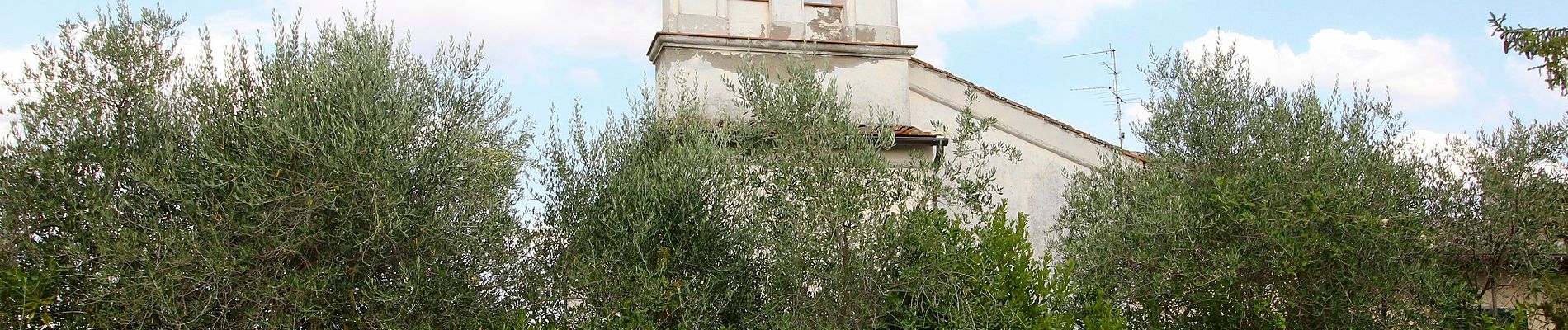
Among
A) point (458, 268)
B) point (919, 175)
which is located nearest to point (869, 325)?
point (919, 175)

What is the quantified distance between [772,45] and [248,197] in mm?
6003

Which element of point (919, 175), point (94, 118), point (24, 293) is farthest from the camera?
point (919, 175)

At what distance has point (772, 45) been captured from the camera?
12430mm

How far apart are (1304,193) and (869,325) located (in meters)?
3.82

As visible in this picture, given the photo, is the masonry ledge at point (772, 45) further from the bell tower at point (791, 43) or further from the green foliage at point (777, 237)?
the green foliage at point (777, 237)

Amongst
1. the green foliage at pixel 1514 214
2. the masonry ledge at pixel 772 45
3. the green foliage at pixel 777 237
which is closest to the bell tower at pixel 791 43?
the masonry ledge at pixel 772 45

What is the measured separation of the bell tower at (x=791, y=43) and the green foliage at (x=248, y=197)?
3.84m

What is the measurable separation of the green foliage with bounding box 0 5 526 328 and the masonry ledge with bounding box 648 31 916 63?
3812 mm

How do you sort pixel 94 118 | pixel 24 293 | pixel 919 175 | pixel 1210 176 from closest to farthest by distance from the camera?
pixel 24 293 → pixel 94 118 → pixel 919 175 → pixel 1210 176

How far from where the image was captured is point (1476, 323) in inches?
380

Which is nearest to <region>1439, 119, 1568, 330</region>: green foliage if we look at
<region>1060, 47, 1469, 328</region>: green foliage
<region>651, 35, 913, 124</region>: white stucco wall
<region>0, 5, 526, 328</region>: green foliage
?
A: <region>1060, 47, 1469, 328</region>: green foliage

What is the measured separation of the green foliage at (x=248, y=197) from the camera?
788cm

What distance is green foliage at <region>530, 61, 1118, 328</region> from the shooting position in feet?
28.5

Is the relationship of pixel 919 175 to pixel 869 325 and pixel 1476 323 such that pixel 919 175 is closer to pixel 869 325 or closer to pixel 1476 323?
pixel 869 325
